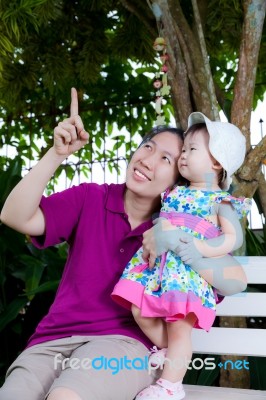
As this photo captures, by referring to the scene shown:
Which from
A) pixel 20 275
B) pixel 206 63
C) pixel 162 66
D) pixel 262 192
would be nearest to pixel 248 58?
pixel 206 63

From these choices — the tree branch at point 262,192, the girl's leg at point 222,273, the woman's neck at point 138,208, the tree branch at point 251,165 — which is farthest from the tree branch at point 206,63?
the girl's leg at point 222,273

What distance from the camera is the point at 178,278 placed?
1474 millimetres

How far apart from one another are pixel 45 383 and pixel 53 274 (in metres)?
1.25

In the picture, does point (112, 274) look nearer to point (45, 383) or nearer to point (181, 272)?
point (181, 272)

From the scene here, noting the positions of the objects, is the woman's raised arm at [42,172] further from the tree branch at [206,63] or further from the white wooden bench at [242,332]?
the tree branch at [206,63]

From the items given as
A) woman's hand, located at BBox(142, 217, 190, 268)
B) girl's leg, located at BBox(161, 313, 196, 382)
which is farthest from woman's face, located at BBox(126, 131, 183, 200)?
girl's leg, located at BBox(161, 313, 196, 382)

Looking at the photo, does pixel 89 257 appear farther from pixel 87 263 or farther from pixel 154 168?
pixel 154 168

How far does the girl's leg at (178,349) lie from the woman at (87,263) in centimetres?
8

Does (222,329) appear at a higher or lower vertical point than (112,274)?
lower

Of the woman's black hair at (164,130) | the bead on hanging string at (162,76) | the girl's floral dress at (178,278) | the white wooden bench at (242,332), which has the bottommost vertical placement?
the white wooden bench at (242,332)

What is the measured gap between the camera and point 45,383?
145 centimetres

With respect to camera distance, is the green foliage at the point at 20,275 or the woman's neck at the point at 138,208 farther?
the green foliage at the point at 20,275

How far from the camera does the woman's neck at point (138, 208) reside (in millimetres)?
1687

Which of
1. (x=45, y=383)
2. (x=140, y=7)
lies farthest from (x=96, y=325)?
(x=140, y=7)
